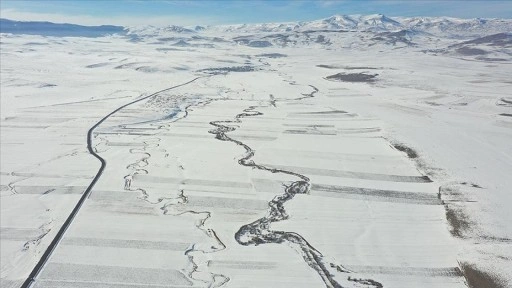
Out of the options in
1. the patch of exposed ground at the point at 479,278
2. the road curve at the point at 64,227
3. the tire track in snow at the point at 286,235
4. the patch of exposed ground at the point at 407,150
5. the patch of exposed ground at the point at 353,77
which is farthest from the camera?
the patch of exposed ground at the point at 353,77

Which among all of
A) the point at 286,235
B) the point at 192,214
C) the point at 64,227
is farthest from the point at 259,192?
the point at 64,227

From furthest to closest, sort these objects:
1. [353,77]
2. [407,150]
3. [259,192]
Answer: [353,77]
[407,150]
[259,192]

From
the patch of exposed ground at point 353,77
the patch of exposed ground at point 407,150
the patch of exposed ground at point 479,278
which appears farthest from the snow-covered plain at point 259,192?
the patch of exposed ground at point 353,77

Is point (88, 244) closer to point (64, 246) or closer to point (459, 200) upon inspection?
point (64, 246)

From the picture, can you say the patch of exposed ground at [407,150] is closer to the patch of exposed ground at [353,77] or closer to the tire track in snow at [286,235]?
the tire track in snow at [286,235]

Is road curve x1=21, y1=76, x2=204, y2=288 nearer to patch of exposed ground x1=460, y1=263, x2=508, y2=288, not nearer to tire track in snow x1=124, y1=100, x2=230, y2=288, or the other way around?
tire track in snow x1=124, y1=100, x2=230, y2=288

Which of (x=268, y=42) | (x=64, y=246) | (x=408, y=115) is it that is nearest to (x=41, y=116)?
(x=64, y=246)

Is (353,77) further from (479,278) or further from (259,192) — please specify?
(479,278)

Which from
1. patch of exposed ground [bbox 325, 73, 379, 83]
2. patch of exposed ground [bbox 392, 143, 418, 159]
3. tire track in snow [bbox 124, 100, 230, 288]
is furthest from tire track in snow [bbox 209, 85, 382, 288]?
patch of exposed ground [bbox 325, 73, 379, 83]
